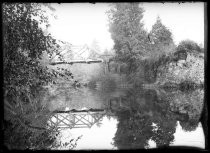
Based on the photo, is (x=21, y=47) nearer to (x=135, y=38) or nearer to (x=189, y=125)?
(x=189, y=125)

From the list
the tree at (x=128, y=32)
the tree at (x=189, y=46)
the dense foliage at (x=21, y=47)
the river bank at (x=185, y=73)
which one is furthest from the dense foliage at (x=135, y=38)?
the dense foliage at (x=21, y=47)

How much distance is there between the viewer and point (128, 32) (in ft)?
63.8

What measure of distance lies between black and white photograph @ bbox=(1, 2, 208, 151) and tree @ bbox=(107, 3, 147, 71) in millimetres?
68

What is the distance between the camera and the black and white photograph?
13.1 ft

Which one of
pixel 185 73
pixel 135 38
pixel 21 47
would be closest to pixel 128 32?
pixel 135 38

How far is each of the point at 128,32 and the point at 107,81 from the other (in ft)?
12.3

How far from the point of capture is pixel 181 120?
18.5 ft

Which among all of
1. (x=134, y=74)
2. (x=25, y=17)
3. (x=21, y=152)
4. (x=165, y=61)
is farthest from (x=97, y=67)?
(x=21, y=152)

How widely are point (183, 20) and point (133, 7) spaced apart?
3572 mm

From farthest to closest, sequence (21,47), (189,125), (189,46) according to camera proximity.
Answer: (189,46)
(189,125)
(21,47)

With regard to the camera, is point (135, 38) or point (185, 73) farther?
point (135, 38)

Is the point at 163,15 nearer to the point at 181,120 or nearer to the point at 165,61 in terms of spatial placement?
the point at 165,61

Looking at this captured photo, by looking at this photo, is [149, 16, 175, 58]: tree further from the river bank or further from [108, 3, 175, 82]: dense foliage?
the river bank

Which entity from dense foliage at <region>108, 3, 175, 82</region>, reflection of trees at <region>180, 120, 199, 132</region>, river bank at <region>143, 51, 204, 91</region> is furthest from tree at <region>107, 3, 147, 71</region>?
reflection of trees at <region>180, 120, 199, 132</region>
